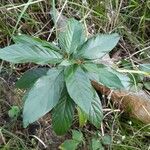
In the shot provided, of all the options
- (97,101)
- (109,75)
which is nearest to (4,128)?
(97,101)

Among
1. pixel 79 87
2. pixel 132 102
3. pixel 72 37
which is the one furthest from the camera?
pixel 132 102

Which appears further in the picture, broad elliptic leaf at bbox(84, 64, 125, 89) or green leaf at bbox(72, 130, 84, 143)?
green leaf at bbox(72, 130, 84, 143)

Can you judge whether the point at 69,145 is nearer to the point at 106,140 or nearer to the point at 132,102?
the point at 106,140

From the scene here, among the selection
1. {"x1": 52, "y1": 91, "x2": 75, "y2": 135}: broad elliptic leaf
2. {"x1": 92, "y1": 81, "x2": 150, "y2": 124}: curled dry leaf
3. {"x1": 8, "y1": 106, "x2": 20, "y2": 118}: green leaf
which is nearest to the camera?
{"x1": 52, "y1": 91, "x2": 75, "y2": 135}: broad elliptic leaf

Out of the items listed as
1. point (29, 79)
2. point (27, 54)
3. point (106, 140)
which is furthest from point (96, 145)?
point (27, 54)

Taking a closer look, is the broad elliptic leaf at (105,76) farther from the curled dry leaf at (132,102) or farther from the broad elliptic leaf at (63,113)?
the curled dry leaf at (132,102)

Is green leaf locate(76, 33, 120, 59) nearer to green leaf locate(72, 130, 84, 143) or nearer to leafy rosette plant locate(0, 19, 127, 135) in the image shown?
leafy rosette plant locate(0, 19, 127, 135)

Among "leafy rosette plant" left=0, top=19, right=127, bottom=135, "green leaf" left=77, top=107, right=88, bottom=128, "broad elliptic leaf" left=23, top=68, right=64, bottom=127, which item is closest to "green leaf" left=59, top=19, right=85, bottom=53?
"leafy rosette plant" left=0, top=19, right=127, bottom=135

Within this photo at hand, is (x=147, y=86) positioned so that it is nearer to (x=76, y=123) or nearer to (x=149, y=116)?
(x=149, y=116)
